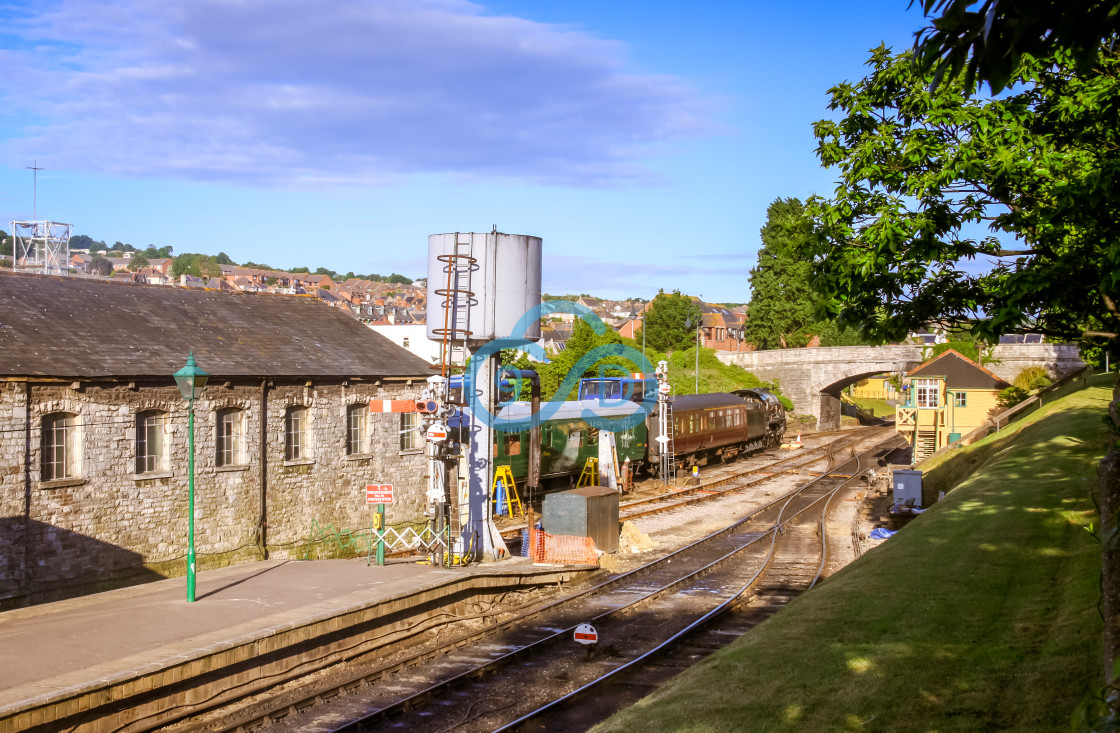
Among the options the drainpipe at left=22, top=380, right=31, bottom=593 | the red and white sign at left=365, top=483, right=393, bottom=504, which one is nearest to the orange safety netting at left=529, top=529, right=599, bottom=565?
the red and white sign at left=365, top=483, right=393, bottom=504

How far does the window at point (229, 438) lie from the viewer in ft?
73.3

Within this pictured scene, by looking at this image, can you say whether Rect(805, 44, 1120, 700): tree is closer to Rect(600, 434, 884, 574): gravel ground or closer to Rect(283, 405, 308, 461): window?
Rect(600, 434, 884, 574): gravel ground

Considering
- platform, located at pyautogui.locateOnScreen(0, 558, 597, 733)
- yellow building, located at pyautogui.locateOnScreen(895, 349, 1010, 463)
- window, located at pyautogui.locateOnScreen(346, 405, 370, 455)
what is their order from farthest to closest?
yellow building, located at pyautogui.locateOnScreen(895, 349, 1010, 463) < window, located at pyautogui.locateOnScreen(346, 405, 370, 455) < platform, located at pyautogui.locateOnScreen(0, 558, 597, 733)

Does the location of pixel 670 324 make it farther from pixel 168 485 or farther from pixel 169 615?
pixel 169 615

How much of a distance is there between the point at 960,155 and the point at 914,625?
20.2 feet

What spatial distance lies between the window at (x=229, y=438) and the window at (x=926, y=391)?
3698 cm

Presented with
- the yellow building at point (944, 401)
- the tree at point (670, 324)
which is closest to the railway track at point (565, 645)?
the yellow building at point (944, 401)

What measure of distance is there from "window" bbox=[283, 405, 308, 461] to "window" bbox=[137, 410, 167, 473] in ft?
11.5

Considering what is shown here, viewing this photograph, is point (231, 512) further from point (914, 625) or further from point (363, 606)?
point (914, 625)

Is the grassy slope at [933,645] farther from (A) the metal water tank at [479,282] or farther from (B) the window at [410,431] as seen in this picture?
(B) the window at [410,431]

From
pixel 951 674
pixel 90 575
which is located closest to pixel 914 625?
pixel 951 674

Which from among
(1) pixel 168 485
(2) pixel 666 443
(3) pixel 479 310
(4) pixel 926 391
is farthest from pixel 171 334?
(4) pixel 926 391

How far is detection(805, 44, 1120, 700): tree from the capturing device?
32.0ft

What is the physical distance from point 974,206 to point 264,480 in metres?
18.7
